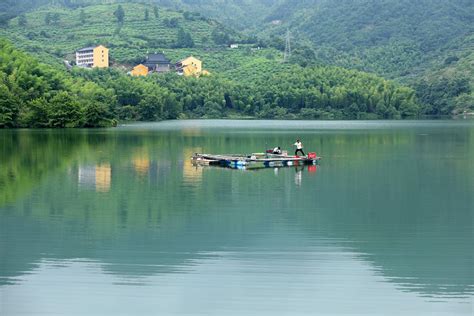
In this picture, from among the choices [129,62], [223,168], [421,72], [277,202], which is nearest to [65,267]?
[277,202]

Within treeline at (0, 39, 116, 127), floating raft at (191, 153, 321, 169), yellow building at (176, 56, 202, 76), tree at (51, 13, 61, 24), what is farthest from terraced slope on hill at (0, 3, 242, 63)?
floating raft at (191, 153, 321, 169)

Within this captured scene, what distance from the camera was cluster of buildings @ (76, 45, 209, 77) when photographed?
133 meters

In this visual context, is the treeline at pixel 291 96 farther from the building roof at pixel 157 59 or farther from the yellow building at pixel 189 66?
the building roof at pixel 157 59

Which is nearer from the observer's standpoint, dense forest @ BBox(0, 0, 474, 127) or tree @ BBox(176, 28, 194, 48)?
dense forest @ BBox(0, 0, 474, 127)

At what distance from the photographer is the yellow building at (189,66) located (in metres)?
137

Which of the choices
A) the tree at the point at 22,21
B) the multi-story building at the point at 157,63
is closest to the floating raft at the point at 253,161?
the multi-story building at the point at 157,63

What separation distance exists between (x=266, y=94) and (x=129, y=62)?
24992mm

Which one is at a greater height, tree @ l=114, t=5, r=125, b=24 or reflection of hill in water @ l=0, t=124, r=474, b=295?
tree @ l=114, t=5, r=125, b=24

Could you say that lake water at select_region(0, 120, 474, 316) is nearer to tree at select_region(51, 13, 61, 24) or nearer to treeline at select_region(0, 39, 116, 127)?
Answer: treeline at select_region(0, 39, 116, 127)

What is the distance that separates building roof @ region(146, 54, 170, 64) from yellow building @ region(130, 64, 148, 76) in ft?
10.4

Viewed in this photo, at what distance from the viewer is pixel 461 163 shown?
1540 inches

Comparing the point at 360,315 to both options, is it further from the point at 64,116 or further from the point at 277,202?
the point at 64,116

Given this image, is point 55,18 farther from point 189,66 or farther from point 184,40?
point 189,66

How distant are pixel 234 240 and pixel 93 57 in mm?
117448
